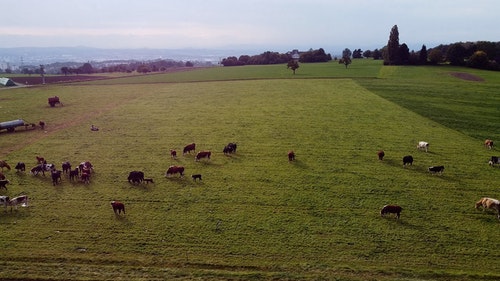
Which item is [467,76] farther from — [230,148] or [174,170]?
[174,170]

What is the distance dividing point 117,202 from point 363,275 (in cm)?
1469

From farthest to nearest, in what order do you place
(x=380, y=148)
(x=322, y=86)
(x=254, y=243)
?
1. (x=322, y=86)
2. (x=380, y=148)
3. (x=254, y=243)

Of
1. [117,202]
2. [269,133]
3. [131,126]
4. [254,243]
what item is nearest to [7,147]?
[131,126]

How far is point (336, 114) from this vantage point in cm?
4953

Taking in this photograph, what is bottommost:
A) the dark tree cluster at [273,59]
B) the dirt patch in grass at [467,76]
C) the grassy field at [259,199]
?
the grassy field at [259,199]

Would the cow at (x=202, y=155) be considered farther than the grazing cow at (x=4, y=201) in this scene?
Yes

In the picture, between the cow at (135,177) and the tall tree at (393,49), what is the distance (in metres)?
95.8

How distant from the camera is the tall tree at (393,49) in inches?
4173

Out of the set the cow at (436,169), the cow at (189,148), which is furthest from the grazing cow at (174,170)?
the cow at (436,169)

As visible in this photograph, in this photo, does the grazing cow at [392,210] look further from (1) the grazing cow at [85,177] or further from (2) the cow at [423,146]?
Result: (1) the grazing cow at [85,177]

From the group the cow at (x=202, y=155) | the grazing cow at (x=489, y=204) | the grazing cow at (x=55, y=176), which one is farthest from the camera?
the cow at (x=202, y=155)

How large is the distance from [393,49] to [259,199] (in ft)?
320

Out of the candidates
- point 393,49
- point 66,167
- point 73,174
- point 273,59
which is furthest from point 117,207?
point 273,59

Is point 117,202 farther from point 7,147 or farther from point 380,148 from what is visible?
point 380,148
